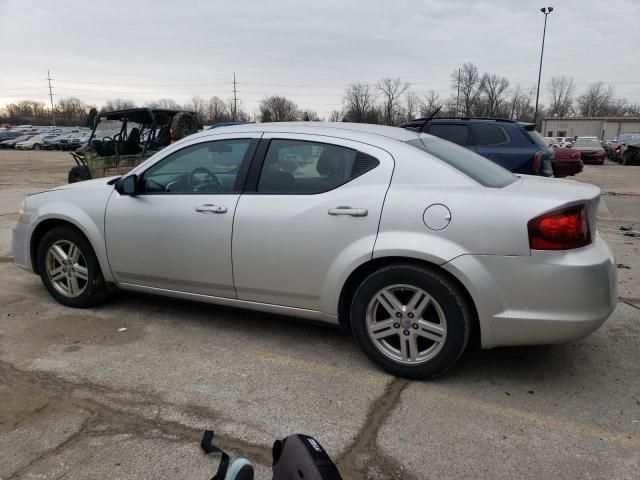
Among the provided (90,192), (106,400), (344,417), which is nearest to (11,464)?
(106,400)

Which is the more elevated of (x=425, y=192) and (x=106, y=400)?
(x=425, y=192)

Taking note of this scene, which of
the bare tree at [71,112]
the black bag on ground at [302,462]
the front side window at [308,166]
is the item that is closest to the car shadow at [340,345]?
the front side window at [308,166]

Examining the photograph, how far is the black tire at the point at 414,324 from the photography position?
10.2 ft

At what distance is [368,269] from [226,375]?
1171mm

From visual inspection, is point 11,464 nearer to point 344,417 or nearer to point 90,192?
point 344,417

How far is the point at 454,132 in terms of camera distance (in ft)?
28.5

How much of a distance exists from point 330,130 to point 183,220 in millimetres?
1294

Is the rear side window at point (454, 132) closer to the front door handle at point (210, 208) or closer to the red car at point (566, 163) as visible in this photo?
the red car at point (566, 163)

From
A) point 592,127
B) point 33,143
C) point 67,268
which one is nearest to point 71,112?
point 33,143

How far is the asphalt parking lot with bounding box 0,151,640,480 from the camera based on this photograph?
2543mm

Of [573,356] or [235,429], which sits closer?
[235,429]

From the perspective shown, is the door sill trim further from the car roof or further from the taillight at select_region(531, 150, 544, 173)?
the taillight at select_region(531, 150, 544, 173)

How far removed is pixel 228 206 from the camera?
375 cm

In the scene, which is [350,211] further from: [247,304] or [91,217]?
[91,217]
